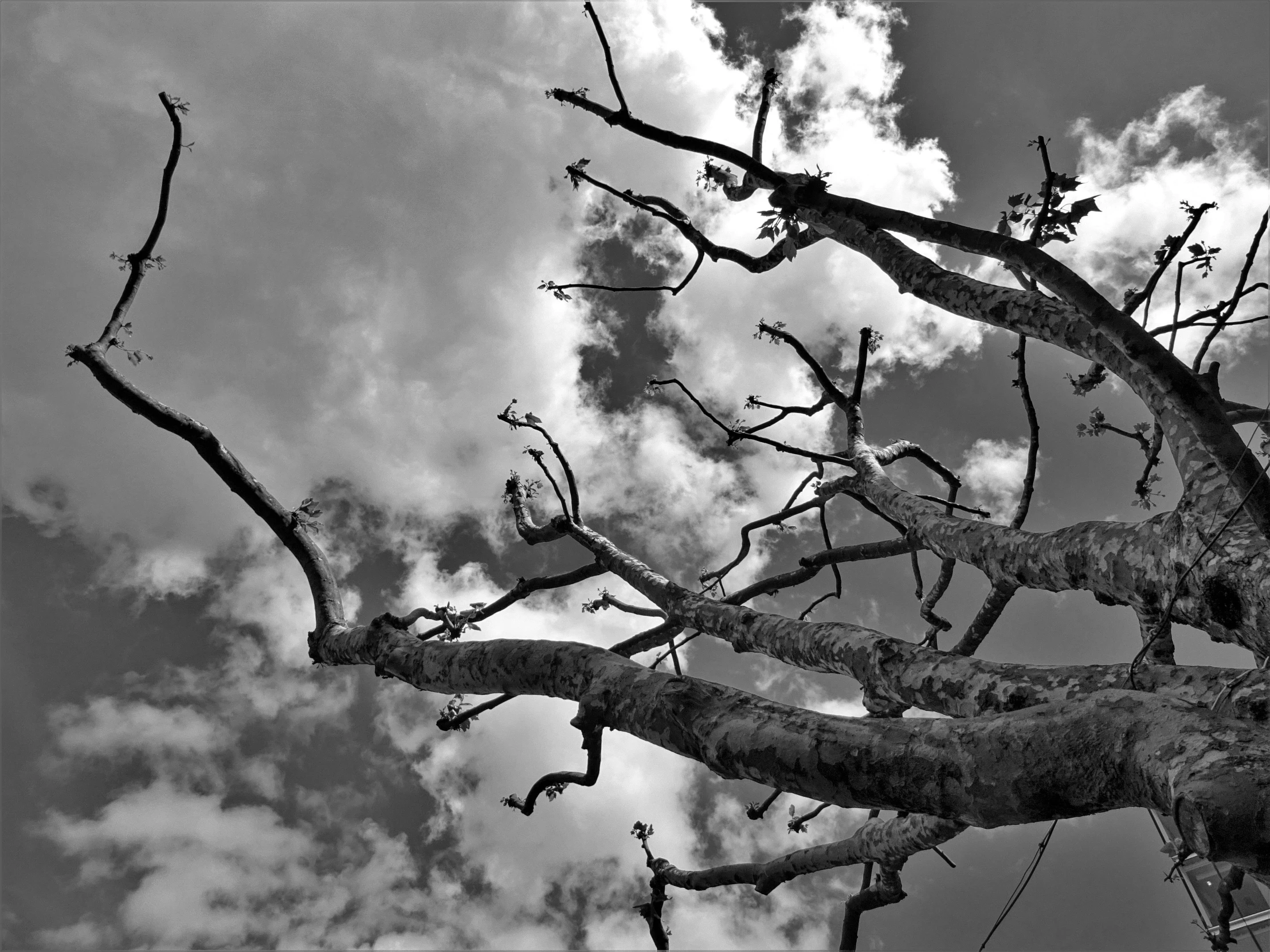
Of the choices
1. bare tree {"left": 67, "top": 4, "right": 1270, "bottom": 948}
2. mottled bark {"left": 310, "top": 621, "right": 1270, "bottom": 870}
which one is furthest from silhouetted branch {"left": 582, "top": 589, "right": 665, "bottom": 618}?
mottled bark {"left": 310, "top": 621, "right": 1270, "bottom": 870}

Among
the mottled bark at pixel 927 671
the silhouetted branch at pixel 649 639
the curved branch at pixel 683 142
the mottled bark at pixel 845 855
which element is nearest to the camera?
the mottled bark at pixel 927 671

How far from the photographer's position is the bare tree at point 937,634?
1.90 meters

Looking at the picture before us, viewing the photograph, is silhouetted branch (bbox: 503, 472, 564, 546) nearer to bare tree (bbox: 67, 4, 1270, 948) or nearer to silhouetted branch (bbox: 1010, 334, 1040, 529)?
bare tree (bbox: 67, 4, 1270, 948)

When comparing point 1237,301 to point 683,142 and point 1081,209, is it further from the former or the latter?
point 683,142

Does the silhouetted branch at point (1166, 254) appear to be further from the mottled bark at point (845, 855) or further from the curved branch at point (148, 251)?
the curved branch at point (148, 251)

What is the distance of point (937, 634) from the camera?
22.1 feet

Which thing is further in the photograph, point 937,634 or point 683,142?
point 937,634

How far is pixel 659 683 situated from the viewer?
9.39 feet

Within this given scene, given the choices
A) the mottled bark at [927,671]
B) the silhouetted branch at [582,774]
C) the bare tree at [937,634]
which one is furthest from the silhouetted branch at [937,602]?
the silhouetted branch at [582,774]

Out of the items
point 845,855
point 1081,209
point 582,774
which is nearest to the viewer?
point 582,774

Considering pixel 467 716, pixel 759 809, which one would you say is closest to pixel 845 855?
pixel 759 809

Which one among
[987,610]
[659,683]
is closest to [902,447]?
[987,610]

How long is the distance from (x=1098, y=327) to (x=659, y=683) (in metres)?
2.67

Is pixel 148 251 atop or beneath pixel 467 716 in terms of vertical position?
atop
